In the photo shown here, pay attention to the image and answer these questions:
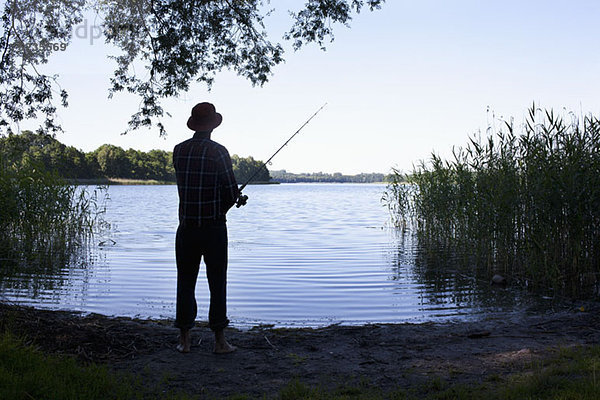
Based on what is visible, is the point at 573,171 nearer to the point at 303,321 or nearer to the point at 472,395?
the point at 303,321

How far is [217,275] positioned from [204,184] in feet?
2.83

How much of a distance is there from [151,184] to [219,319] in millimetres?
102081

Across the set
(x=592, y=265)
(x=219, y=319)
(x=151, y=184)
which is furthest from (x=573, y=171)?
(x=151, y=184)

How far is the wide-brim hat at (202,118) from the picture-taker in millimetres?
4777

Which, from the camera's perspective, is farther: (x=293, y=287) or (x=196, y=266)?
(x=293, y=287)

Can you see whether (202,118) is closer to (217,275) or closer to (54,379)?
(217,275)

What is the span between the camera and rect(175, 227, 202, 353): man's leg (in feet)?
15.4

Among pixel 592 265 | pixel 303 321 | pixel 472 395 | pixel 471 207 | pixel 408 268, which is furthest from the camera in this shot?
pixel 408 268

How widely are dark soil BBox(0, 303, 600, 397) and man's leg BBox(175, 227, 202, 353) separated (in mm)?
231

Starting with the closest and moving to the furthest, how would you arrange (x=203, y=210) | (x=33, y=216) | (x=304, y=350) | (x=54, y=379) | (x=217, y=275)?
1. (x=54, y=379)
2. (x=203, y=210)
3. (x=217, y=275)
4. (x=304, y=350)
5. (x=33, y=216)

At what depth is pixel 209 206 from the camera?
183 inches

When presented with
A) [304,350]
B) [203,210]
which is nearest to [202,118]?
[203,210]

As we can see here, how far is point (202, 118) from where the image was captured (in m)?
4.78

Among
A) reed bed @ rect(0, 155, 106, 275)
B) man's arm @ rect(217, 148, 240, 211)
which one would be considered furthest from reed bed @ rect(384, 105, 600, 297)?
reed bed @ rect(0, 155, 106, 275)
